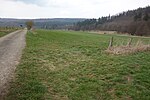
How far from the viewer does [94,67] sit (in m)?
13.4

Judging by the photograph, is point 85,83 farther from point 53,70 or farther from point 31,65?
point 31,65

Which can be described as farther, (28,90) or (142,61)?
(142,61)

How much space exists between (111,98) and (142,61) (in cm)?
672

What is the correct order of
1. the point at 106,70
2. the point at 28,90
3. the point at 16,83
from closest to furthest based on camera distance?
1. the point at 28,90
2. the point at 16,83
3. the point at 106,70

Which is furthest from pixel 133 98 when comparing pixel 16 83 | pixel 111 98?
pixel 16 83

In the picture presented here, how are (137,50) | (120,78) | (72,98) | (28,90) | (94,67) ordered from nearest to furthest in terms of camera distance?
(72,98) < (28,90) < (120,78) < (94,67) < (137,50)

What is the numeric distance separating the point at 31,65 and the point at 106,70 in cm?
399

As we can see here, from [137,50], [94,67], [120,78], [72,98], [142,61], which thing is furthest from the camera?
[137,50]

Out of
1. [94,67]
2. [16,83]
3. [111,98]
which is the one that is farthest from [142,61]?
[16,83]

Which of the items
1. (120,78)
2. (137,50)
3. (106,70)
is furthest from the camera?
(137,50)

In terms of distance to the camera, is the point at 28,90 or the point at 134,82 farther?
the point at 134,82

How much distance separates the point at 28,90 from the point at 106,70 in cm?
460

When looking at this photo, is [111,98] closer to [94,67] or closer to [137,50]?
[94,67]

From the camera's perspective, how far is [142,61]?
14.8 m
